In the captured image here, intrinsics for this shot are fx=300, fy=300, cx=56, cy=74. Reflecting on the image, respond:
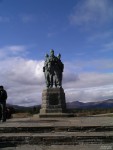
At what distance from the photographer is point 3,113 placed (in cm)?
1320

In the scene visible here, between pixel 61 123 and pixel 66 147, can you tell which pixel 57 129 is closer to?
pixel 66 147

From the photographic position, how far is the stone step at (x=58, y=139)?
8.24 metres

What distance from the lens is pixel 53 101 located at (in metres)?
19.7

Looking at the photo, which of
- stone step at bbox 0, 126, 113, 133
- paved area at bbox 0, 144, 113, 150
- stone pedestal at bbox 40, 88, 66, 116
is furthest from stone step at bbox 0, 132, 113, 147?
stone pedestal at bbox 40, 88, 66, 116

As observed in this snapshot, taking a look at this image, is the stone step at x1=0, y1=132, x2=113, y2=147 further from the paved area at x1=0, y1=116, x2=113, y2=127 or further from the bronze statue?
the bronze statue

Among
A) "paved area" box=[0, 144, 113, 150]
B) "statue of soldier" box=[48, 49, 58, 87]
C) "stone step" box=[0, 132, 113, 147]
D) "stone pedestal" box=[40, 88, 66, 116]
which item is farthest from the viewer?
"statue of soldier" box=[48, 49, 58, 87]

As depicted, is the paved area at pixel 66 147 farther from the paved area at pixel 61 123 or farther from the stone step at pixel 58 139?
the paved area at pixel 61 123

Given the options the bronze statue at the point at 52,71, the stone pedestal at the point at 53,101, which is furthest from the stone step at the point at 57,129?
the bronze statue at the point at 52,71

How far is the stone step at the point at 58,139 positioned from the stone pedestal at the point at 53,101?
415 inches

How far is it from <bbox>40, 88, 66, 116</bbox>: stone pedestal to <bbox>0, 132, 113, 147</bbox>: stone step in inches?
415

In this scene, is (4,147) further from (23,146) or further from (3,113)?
(3,113)

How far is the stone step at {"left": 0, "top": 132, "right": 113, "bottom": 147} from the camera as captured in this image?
8.24 metres

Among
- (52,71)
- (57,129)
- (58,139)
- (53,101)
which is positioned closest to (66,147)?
(58,139)

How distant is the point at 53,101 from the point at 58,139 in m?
11.4
